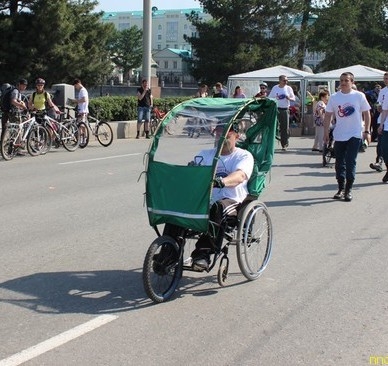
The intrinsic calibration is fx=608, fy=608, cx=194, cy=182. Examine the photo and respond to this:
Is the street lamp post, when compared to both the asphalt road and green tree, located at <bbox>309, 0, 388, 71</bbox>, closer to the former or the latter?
the asphalt road

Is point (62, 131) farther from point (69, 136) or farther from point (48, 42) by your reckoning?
point (48, 42)

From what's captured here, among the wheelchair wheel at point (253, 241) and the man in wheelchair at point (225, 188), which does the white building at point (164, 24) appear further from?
the man in wheelchair at point (225, 188)

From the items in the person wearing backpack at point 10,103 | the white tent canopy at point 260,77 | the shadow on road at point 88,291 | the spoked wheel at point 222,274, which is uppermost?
the white tent canopy at point 260,77

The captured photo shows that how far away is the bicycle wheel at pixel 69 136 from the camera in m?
15.4

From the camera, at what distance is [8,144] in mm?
13672

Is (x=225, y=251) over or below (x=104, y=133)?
A: below

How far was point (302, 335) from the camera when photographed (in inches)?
173

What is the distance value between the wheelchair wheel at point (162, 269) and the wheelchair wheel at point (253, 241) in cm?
57

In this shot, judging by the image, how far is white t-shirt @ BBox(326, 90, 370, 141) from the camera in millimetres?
9344

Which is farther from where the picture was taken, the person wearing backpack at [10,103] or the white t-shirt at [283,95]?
the white t-shirt at [283,95]

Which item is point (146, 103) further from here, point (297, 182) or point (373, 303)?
point (373, 303)

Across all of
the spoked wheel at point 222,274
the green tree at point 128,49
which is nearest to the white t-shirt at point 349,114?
the spoked wheel at point 222,274

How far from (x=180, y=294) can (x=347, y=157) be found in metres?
5.14

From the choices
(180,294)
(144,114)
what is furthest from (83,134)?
(180,294)
